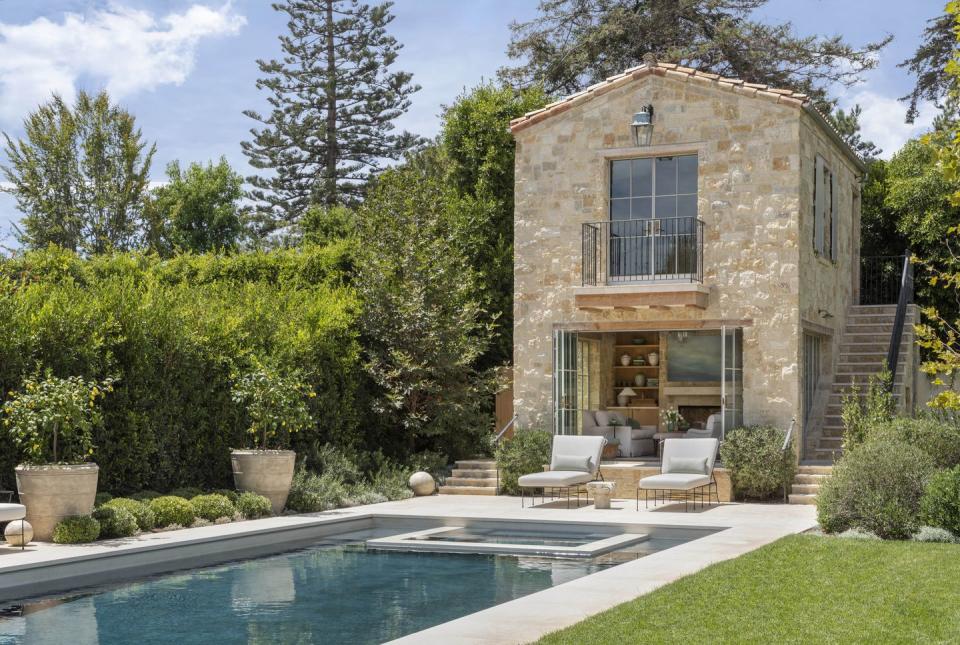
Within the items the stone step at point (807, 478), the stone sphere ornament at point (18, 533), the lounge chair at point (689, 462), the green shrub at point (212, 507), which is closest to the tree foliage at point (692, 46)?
the stone step at point (807, 478)

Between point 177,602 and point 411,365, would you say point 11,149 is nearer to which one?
point 411,365

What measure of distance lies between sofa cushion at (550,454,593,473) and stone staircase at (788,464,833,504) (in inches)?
116

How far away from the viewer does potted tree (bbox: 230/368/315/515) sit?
537 inches

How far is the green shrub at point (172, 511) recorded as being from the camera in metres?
11.9

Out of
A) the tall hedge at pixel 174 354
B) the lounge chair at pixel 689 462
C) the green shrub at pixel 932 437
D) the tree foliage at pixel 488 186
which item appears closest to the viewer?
the tall hedge at pixel 174 354

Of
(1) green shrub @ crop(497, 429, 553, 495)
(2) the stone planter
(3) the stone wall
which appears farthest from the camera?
(1) green shrub @ crop(497, 429, 553, 495)

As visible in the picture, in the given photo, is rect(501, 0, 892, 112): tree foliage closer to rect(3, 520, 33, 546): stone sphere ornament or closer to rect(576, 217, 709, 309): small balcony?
rect(576, 217, 709, 309): small balcony

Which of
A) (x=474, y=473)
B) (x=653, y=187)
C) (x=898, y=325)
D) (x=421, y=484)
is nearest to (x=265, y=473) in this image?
(x=421, y=484)

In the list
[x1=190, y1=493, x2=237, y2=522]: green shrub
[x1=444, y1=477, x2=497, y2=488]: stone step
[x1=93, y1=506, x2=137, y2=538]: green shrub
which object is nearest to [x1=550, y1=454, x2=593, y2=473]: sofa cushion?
[x1=444, y1=477, x2=497, y2=488]: stone step

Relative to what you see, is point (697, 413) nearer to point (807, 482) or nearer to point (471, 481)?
point (807, 482)

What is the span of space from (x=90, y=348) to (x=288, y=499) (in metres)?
3.52

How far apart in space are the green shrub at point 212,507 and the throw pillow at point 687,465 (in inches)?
245

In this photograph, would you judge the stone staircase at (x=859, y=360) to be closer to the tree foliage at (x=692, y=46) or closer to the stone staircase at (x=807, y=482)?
the stone staircase at (x=807, y=482)

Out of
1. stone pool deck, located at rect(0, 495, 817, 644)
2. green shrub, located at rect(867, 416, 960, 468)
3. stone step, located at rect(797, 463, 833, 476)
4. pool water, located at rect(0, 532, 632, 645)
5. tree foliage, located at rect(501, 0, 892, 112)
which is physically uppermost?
tree foliage, located at rect(501, 0, 892, 112)
